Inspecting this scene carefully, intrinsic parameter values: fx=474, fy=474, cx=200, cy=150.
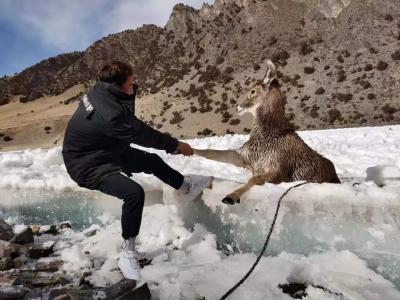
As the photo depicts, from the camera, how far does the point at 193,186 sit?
5738 millimetres

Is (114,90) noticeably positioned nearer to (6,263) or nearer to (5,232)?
(6,263)

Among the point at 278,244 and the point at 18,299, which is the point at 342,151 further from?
the point at 18,299

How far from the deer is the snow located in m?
0.35

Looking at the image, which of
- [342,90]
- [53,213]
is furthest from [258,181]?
[342,90]

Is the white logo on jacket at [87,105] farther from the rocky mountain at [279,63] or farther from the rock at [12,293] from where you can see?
the rocky mountain at [279,63]

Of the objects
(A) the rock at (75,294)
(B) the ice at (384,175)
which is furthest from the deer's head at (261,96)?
(A) the rock at (75,294)

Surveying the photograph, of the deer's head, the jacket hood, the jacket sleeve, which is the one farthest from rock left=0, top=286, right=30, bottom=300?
the deer's head

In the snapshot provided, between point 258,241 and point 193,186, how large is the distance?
1.07 meters

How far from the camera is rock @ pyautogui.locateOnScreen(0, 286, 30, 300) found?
12.2 ft

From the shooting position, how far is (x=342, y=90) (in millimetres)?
29828

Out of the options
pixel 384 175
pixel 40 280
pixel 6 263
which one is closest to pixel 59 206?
pixel 6 263

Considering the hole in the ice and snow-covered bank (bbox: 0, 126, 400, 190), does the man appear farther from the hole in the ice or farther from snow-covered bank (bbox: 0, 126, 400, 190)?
snow-covered bank (bbox: 0, 126, 400, 190)

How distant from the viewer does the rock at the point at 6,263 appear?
4.67m

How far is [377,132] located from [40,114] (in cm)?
3889
